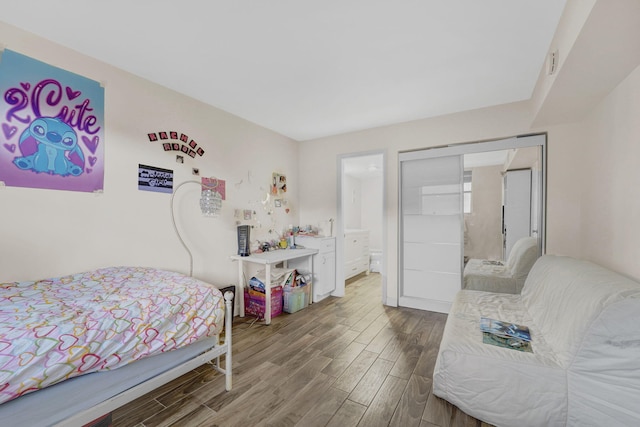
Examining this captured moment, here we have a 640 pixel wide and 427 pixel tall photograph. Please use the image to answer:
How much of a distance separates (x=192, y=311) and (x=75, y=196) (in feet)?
4.43

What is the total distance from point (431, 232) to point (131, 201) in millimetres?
3339

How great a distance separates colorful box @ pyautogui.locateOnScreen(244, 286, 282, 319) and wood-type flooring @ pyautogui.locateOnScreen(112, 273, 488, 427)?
145 millimetres

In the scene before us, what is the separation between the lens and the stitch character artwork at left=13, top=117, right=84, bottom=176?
5.94 feet

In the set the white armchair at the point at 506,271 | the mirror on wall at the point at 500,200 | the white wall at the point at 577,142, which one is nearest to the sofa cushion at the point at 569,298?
the white wall at the point at 577,142

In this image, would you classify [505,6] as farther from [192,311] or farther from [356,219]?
[356,219]

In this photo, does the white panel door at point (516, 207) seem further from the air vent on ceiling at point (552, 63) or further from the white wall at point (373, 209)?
the white wall at point (373, 209)

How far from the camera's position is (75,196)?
2.01m

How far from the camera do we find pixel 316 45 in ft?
6.42

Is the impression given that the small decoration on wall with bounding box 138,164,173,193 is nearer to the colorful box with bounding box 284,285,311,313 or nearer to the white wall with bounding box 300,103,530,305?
the colorful box with bounding box 284,285,311,313

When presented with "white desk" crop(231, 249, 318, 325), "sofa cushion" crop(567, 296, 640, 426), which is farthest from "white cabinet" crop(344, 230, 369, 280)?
"sofa cushion" crop(567, 296, 640, 426)

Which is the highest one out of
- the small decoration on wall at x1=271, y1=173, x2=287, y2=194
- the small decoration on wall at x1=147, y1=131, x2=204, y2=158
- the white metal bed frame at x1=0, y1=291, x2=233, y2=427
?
the small decoration on wall at x1=147, y1=131, x2=204, y2=158

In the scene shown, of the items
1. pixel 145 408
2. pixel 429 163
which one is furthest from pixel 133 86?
pixel 429 163

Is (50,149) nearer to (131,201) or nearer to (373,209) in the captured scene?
(131,201)

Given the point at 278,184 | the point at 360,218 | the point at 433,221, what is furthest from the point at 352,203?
the point at 433,221
